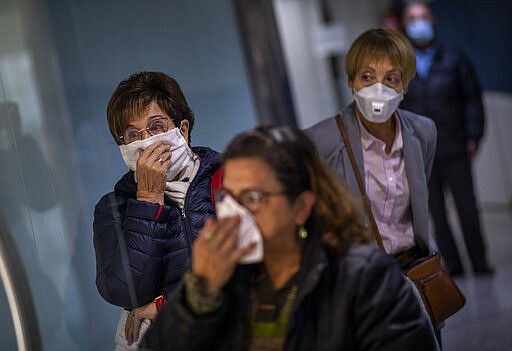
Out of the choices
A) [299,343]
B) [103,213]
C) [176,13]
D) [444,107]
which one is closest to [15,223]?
[103,213]

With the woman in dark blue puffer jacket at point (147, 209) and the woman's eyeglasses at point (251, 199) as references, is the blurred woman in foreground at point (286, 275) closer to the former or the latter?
the woman's eyeglasses at point (251, 199)

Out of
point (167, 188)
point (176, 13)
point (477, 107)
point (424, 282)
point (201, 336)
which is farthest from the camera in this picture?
point (477, 107)

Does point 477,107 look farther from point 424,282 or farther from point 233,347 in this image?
point 233,347

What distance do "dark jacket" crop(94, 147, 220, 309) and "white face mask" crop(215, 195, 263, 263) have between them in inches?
22.6

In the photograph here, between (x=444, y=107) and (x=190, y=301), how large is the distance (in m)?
4.28

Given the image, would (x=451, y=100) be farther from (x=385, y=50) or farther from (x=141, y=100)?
(x=141, y=100)

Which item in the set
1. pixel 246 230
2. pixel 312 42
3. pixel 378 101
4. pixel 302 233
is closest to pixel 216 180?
pixel 302 233

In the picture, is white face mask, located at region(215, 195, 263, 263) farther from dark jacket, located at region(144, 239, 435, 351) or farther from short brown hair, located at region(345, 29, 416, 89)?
short brown hair, located at region(345, 29, 416, 89)

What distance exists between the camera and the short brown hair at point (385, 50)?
3164mm

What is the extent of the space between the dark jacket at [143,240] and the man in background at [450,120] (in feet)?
11.4

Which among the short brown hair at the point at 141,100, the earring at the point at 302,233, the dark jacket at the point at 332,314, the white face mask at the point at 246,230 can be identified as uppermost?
the short brown hair at the point at 141,100

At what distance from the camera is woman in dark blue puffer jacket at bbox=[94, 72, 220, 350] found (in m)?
2.58

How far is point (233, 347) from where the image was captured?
6.86 feet

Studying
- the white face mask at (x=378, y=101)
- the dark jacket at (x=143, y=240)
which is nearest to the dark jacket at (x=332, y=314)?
the dark jacket at (x=143, y=240)
